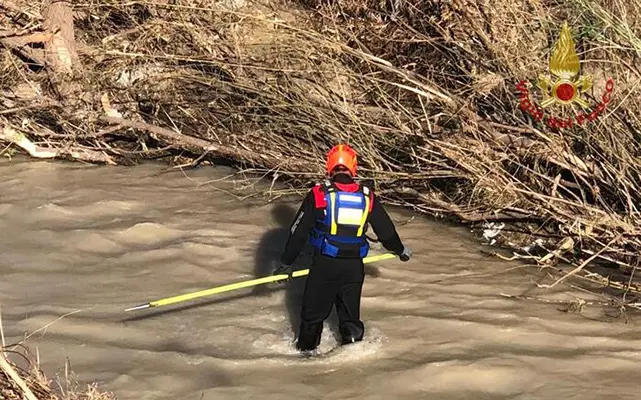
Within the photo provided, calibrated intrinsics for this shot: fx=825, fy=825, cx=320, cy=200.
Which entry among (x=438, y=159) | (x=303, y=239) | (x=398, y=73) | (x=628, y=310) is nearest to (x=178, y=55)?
(x=398, y=73)

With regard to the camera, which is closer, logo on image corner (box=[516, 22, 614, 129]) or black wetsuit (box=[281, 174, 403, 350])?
black wetsuit (box=[281, 174, 403, 350])

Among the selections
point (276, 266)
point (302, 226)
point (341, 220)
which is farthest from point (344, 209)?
point (276, 266)

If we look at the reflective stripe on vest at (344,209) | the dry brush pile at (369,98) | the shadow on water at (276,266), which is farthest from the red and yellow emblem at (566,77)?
the reflective stripe on vest at (344,209)

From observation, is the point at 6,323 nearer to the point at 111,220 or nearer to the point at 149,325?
the point at 149,325

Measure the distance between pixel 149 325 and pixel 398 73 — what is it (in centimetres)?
347

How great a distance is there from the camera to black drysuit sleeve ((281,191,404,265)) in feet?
17.2

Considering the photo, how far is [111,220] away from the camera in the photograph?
7496 millimetres

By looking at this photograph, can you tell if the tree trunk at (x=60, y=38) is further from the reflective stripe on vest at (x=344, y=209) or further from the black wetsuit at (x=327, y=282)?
the reflective stripe on vest at (x=344, y=209)

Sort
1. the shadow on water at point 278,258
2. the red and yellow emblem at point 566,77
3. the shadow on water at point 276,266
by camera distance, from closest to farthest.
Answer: the shadow on water at point 276,266
the shadow on water at point 278,258
the red and yellow emblem at point 566,77

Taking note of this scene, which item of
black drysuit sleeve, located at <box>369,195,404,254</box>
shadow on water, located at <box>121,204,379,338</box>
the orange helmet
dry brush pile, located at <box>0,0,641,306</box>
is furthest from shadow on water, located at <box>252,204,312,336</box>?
the orange helmet

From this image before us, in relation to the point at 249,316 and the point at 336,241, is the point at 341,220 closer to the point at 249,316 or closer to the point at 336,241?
the point at 336,241

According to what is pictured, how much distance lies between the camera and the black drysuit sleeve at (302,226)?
5.25 m

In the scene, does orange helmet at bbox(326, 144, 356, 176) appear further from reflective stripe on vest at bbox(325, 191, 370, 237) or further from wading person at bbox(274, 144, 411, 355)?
reflective stripe on vest at bbox(325, 191, 370, 237)

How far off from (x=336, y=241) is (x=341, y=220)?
0.45ft
